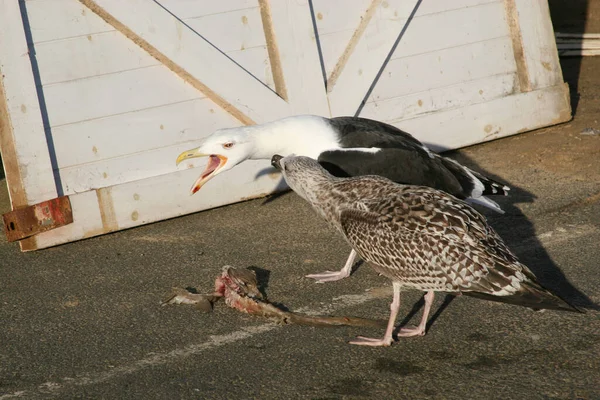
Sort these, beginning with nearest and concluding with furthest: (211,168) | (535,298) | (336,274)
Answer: (535,298) → (336,274) → (211,168)

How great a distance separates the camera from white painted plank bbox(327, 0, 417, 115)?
7914 mm

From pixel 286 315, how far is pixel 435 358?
3.16 feet

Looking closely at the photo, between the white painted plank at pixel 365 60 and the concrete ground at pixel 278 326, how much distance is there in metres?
1.02

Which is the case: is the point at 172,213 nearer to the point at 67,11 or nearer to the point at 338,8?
the point at 67,11

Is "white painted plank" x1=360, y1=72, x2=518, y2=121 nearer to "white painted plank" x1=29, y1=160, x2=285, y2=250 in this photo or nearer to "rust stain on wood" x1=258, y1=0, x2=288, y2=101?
"rust stain on wood" x1=258, y1=0, x2=288, y2=101

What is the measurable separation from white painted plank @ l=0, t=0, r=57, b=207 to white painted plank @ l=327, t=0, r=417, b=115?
2437 millimetres

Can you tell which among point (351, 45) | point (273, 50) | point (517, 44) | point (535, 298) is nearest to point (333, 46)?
point (351, 45)

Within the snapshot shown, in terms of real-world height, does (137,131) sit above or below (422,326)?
above

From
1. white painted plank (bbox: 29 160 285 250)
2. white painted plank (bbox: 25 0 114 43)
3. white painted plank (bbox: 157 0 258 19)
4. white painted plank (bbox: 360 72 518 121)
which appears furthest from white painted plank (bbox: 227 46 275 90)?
white painted plank (bbox: 25 0 114 43)

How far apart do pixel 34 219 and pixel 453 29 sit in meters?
4.13

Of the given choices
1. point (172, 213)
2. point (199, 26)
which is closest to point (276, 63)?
point (199, 26)

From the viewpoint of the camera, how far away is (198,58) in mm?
7336

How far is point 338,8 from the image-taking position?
7953mm

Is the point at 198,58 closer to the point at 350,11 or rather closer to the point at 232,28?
the point at 232,28
